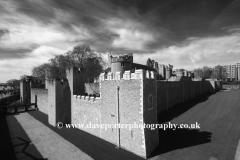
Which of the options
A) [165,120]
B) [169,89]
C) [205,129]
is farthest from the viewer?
[169,89]

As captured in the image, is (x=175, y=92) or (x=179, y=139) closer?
(x=179, y=139)

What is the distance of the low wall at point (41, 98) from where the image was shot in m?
25.9

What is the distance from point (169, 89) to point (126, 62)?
11.3 metres

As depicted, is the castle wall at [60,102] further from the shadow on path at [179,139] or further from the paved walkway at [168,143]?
the shadow on path at [179,139]

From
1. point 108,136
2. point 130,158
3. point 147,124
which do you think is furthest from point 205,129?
point 108,136

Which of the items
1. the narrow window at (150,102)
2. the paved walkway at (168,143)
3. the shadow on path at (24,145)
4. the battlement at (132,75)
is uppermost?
the battlement at (132,75)

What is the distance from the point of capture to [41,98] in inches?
1097

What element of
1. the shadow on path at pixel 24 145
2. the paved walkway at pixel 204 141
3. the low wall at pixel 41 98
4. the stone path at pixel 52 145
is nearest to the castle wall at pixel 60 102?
the stone path at pixel 52 145

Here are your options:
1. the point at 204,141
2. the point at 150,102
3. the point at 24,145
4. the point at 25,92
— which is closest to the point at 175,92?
the point at 204,141

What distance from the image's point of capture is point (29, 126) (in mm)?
18047

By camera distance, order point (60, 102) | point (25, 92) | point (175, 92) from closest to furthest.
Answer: point (60, 102) → point (175, 92) → point (25, 92)

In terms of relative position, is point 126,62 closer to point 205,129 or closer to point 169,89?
point 169,89

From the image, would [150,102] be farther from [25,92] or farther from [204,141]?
[25,92]

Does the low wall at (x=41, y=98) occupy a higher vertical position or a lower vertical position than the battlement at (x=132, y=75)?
lower
